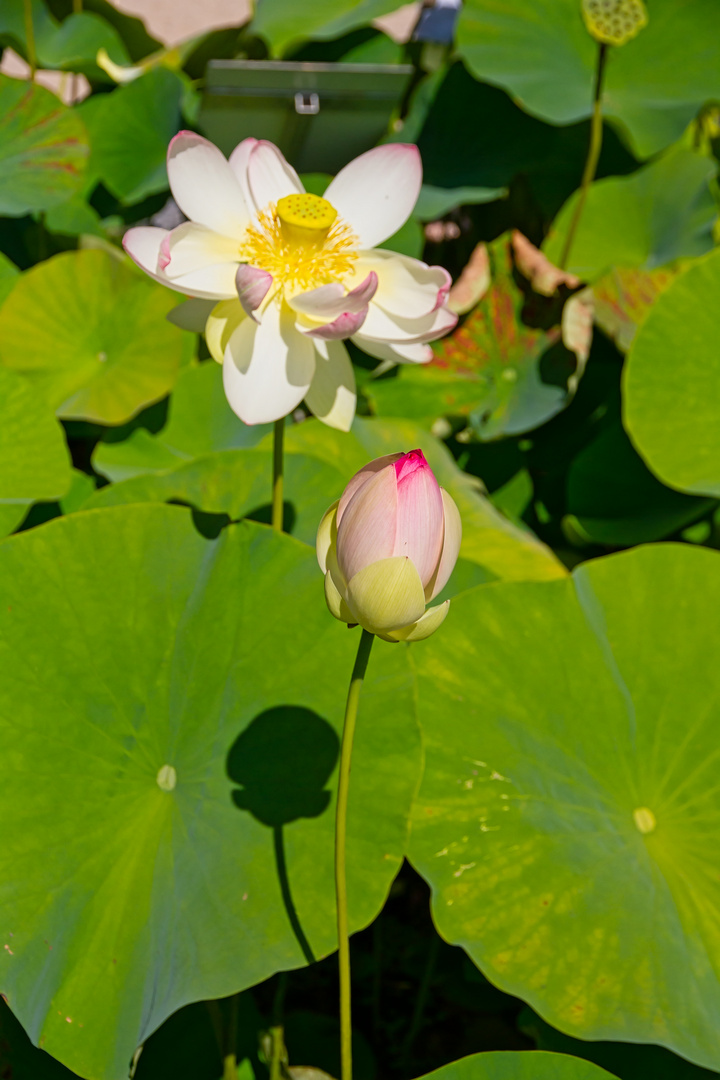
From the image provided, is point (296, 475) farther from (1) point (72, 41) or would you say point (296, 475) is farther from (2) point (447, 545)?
(1) point (72, 41)

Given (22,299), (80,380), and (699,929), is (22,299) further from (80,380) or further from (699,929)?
(699,929)

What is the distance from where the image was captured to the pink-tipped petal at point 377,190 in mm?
752

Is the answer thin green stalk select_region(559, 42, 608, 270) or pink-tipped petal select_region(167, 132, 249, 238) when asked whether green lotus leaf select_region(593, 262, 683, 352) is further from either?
pink-tipped petal select_region(167, 132, 249, 238)

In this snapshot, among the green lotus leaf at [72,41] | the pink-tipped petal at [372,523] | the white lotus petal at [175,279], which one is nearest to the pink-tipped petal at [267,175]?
the white lotus petal at [175,279]

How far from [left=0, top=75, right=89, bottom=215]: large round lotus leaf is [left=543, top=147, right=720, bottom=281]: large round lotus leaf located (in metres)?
0.80

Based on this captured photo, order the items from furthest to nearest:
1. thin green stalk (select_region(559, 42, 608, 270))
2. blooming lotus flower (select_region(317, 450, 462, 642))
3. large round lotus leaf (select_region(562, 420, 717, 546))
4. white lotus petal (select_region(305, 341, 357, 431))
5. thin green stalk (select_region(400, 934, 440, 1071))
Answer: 1. thin green stalk (select_region(559, 42, 608, 270))
2. large round lotus leaf (select_region(562, 420, 717, 546))
3. thin green stalk (select_region(400, 934, 440, 1071))
4. white lotus petal (select_region(305, 341, 357, 431))
5. blooming lotus flower (select_region(317, 450, 462, 642))

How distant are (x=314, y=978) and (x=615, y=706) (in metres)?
0.64

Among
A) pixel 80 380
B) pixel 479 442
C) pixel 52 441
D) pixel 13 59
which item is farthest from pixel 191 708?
pixel 13 59

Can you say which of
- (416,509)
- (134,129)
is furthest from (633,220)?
(416,509)

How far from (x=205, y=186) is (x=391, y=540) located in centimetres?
39

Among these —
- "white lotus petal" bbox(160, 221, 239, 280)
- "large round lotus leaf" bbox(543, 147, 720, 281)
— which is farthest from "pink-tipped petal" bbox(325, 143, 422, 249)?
"large round lotus leaf" bbox(543, 147, 720, 281)

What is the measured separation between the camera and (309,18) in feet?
5.08

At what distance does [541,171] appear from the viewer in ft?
5.41

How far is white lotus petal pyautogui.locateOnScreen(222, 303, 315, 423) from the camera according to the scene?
68cm
